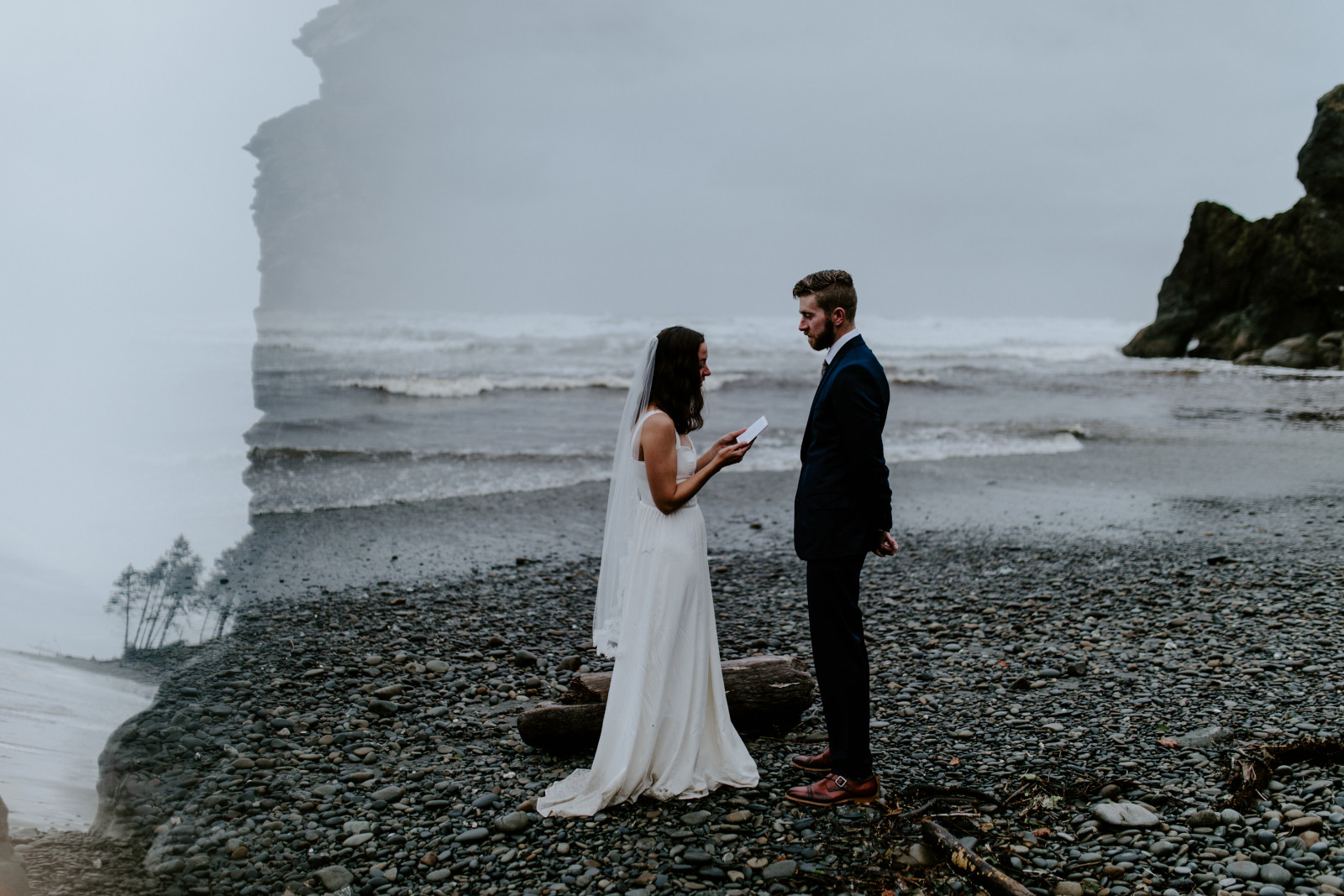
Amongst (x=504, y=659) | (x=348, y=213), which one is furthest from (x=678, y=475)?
(x=348, y=213)

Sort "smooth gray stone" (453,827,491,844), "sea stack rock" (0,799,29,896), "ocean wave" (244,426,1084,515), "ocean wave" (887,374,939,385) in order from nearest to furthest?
1. "sea stack rock" (0,799,29,896)
2. "smooth gray stone" (453,827,491,844)
3. "ocean wave" (244,426,1084,515)
4. "ocean wave" (887,374,939,385)

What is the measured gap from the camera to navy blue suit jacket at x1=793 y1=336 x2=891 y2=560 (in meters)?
3.81

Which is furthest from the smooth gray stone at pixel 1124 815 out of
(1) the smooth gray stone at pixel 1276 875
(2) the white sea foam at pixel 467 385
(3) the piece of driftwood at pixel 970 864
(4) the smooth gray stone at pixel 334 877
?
(2) the white sea foam at pixel 467 385

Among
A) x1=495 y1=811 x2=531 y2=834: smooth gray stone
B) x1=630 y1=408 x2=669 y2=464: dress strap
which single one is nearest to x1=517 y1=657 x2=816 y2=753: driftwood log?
x1=495 y1=811 x2=531 y2=834: smooth gray stone

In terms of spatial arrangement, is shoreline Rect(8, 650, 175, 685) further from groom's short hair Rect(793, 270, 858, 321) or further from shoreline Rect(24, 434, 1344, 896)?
groom's short hair Rect(793, 270, 858, 321)

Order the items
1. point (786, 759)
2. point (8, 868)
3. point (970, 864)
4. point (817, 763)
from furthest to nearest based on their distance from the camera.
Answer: point (786, 759), point (817, 763), point (8, 868), point (970, 864)

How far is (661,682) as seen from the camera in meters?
4.27

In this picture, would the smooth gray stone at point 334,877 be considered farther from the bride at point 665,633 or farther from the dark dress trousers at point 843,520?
the dark dress trousers at point 843,520

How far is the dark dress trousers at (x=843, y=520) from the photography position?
383 cm

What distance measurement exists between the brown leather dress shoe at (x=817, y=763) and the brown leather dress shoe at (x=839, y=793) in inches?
10.6

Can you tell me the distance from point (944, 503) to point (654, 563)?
9433 millimetres

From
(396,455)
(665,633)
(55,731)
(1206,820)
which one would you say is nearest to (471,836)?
(665,633)

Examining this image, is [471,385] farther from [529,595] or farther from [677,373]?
[677,373]

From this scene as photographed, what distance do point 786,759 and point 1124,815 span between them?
1675 millimetres
